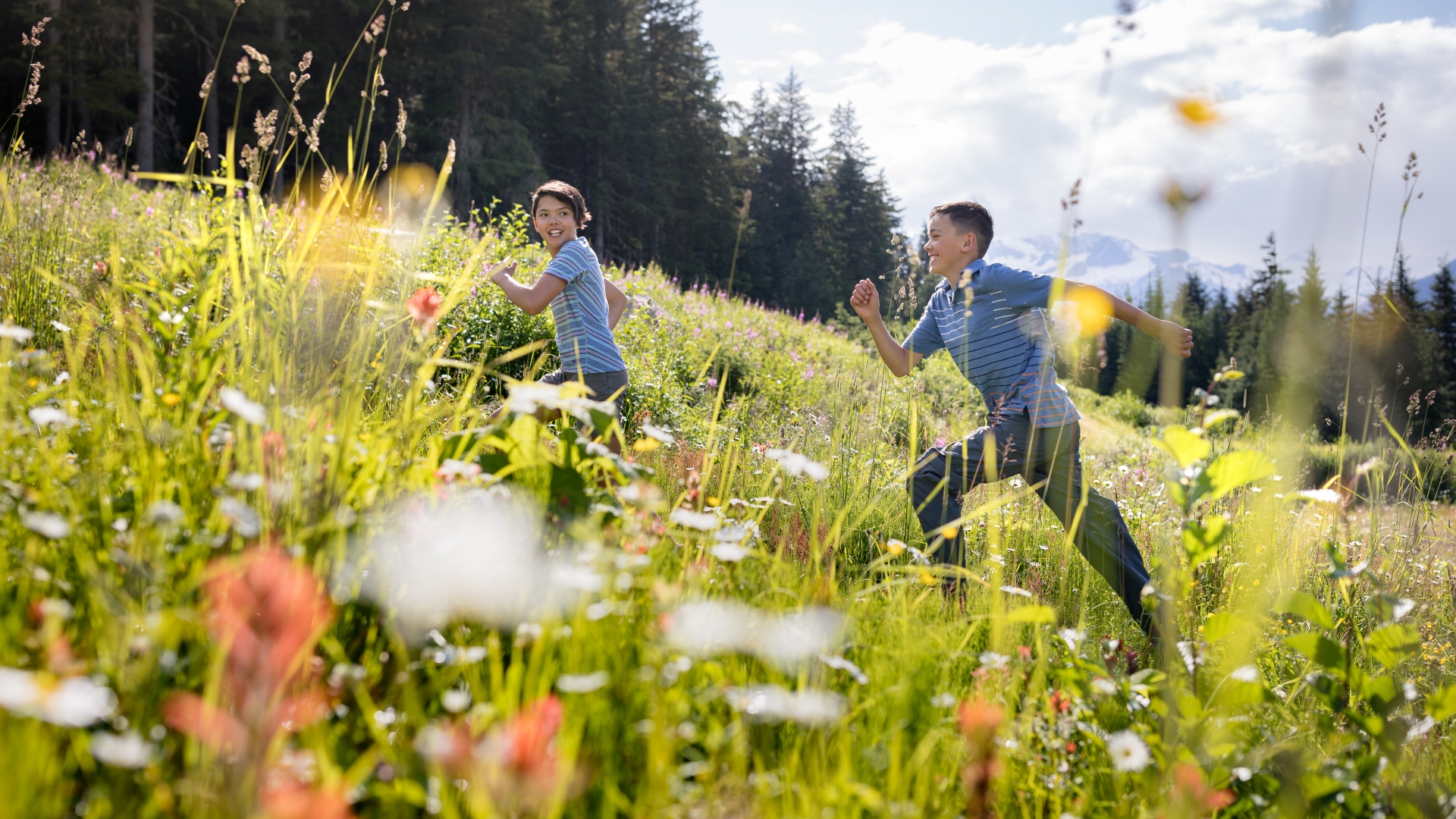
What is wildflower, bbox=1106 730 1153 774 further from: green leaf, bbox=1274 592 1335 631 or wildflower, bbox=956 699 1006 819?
green leaf, bbox=1274 592 1335 631

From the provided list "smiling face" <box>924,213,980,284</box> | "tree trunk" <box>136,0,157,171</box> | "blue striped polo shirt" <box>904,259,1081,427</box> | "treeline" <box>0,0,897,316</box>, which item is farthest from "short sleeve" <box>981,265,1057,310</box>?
"tree trunk" <box>136,0,157,171</box>

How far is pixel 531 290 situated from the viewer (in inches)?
140

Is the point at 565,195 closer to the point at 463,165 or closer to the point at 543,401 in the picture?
the point at 543,401

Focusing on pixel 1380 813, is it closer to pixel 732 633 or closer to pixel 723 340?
pixel 732 633

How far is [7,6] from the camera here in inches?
715

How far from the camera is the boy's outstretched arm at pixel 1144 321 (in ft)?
8.39

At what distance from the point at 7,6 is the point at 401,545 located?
25.5m

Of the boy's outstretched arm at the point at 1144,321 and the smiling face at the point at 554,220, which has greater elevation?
the smiling face at the point at 554,220

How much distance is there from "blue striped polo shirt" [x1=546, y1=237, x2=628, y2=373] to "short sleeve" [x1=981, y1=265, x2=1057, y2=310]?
194 centimetres

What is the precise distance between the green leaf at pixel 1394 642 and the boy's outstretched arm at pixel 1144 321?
107 centimetres

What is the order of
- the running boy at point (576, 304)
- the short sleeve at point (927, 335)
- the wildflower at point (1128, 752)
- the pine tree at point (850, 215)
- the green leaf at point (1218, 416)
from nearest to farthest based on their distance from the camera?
the wildflower at point (1128, 752), the green leaf at point (1218, 416), the short sleeve at point (927, 335), the running boy at point (576, 304), the pine tree at point (850, 215)

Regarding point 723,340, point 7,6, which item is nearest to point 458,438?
point 723,340

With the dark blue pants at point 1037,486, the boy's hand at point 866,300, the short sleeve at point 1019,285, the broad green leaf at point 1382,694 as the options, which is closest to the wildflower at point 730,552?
the broad green leaf at point 1382,694

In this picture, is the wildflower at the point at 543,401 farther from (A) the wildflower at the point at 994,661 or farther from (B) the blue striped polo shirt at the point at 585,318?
(B) the blue striped polo shirt at the point at 585,318
